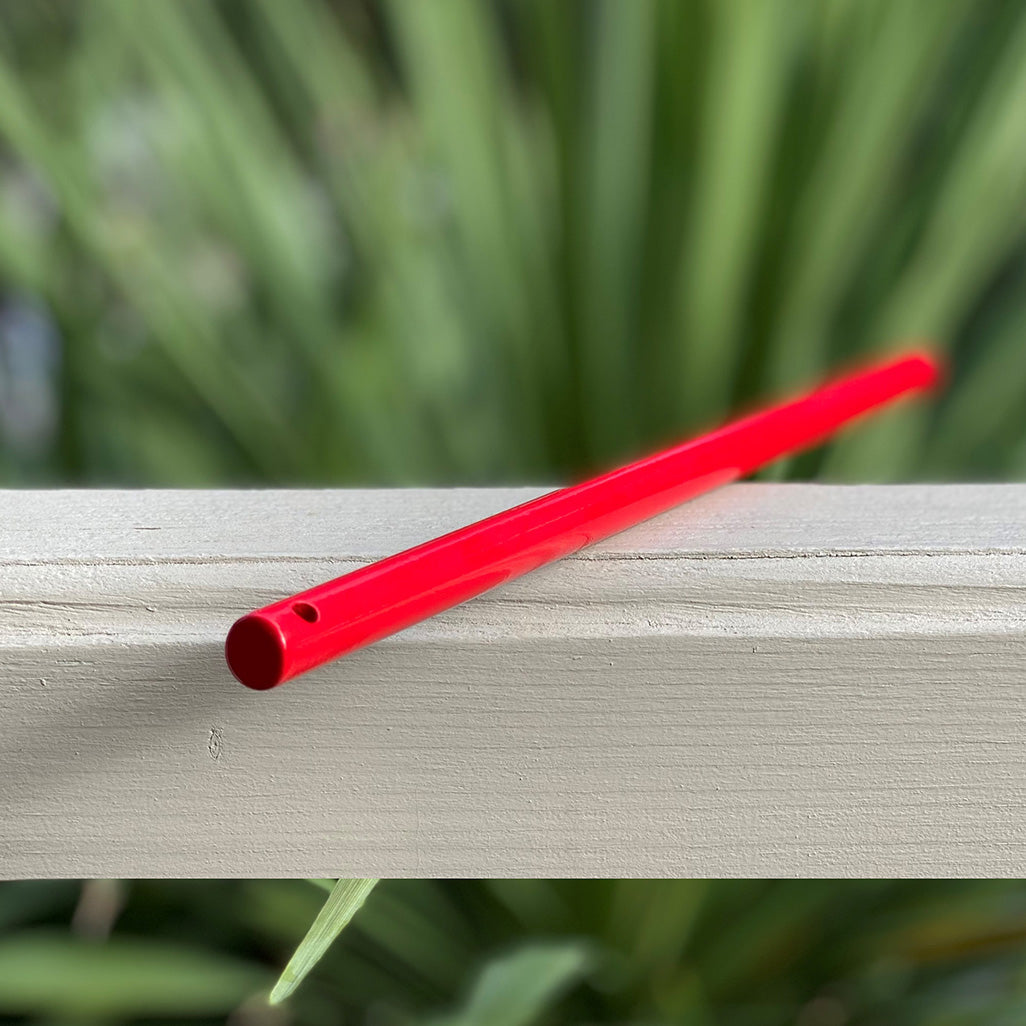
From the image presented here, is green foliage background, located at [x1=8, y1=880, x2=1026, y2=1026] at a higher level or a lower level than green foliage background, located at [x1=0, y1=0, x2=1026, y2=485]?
lower

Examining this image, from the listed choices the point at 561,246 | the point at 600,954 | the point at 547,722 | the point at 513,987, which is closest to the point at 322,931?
the point at 547,722

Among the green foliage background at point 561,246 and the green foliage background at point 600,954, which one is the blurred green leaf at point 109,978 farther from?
the green foliage background at point 561,246

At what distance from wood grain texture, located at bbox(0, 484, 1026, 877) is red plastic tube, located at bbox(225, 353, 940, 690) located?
0.01 meters

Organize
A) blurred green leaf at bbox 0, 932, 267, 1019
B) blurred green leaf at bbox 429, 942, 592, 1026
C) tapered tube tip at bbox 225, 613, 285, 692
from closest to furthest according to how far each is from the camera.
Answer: tapered tube tip at bbox 225, 613, 285, 692 → blurred green leaf at bbox 429, 942, 592, 1026 → blurred green leaf at bbox 0, 932, 267, 1019

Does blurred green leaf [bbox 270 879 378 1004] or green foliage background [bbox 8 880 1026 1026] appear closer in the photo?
blurred green leaf [bbox 270 879 378 1004]

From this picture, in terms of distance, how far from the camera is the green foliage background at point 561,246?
598 millimetres

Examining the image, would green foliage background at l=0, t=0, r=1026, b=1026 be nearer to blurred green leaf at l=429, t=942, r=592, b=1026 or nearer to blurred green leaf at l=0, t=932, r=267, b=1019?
blurred green leaf at l=0, t=932, r=267, b=1019

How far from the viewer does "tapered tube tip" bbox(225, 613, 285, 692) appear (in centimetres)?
15

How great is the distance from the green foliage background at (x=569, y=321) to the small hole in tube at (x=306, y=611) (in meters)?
0.39

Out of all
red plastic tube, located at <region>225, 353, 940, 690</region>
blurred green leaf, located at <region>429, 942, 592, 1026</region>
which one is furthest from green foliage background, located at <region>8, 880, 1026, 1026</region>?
red plastic tube, located at <region>225, 353, 940, 690</region>

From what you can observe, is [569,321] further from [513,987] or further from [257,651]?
[257,651]

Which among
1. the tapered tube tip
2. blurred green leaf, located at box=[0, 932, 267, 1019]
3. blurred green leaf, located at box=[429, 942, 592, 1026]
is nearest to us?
the tapered tube tip

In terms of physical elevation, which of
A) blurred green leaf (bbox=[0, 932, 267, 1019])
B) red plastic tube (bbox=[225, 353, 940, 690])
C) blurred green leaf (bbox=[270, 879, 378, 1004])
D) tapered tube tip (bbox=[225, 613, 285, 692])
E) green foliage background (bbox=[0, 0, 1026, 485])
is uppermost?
tapered tube tip (bbox=[225, 613, 285, 692])

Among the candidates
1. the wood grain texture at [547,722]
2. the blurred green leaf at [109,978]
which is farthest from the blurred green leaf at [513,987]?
the blurred green leaf at [109,978]
